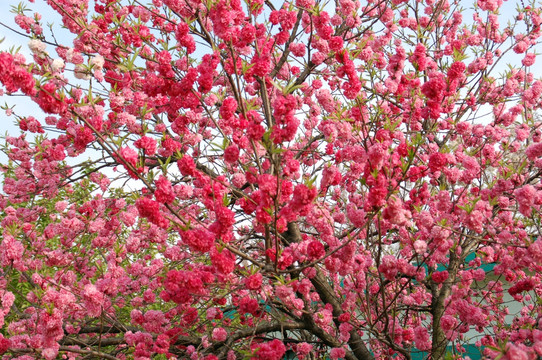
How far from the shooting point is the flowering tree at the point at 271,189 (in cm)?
299

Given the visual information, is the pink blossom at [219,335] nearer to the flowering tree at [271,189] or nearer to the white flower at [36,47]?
the flowering tree at [271,189]

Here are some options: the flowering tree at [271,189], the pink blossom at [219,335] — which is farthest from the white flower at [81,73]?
the pink blossom at [219,335]

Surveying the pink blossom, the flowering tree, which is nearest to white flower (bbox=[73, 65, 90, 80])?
the flowering tree

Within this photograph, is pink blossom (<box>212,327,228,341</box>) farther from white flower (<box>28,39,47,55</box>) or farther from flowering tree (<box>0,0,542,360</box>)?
white flower (<box>28,39,47,55</box>)

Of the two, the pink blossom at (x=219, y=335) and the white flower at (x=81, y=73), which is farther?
the pink blossom at (x=219, y=335)

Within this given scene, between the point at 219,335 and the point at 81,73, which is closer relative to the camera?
the point at 81,73

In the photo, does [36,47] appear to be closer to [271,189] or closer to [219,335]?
[271,189]

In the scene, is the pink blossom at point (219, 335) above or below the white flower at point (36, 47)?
below

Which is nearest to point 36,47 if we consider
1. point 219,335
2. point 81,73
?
point 81,73

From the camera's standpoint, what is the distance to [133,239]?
545cm

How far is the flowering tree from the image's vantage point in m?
2.99

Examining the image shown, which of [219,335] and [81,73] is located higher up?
[81,73]

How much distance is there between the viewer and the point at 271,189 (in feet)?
8.70

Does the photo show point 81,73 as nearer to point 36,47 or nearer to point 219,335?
point 36,47
